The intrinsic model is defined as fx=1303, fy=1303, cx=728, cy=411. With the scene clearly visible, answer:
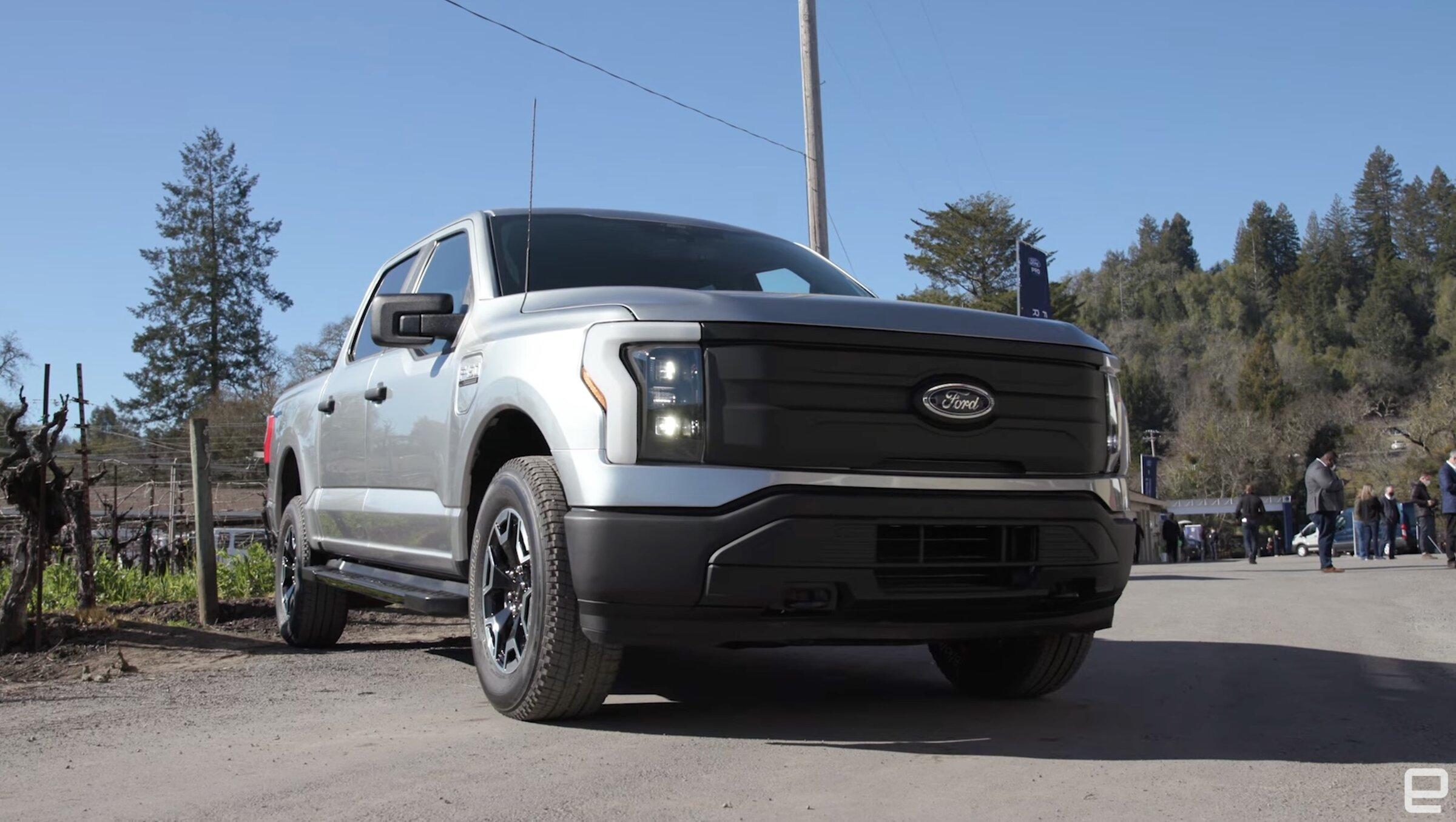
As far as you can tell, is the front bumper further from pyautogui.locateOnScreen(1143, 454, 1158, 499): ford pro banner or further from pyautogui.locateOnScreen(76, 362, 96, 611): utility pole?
pyautogui.locateOnScreen(1143, 454, 1158, 499): ford pro banner

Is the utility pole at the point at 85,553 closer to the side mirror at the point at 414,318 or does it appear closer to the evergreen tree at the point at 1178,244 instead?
the side mirror at the point at 414,318

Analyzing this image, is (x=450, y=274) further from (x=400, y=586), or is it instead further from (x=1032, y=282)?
(x=1032, y=282)

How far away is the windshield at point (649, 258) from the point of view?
5.22 meters

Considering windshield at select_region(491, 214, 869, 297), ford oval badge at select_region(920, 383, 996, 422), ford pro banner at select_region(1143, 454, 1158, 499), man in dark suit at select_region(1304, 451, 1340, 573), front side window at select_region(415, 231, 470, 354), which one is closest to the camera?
ford oval badge at select_region(920, 383, 996, 422)

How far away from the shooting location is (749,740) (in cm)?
403

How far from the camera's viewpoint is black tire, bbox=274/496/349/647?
6.93 meters

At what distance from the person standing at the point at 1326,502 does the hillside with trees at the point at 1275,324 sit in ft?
121

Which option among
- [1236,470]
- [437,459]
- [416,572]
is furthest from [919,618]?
[1236,470]

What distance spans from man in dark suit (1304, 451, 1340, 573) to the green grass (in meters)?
13.9

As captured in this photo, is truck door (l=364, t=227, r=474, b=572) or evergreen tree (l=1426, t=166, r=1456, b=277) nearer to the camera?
truck door (l=364, t=227, r=474, b=572)

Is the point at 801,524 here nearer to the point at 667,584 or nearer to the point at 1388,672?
the point at 667,584

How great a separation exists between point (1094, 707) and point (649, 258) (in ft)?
8.19

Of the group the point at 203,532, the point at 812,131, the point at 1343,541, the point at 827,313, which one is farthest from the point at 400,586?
the point at 1343,541

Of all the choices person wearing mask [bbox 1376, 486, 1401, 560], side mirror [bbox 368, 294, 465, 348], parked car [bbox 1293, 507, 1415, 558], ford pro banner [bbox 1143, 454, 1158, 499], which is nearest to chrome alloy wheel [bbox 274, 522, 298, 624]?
side mirror [bbox 368, 294, 465, 348]
